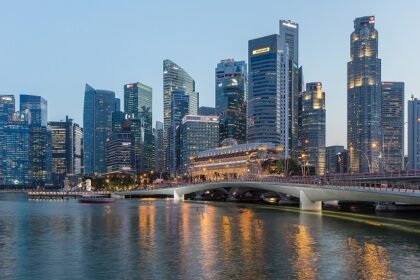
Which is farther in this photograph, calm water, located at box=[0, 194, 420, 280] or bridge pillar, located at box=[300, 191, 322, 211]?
bridge pillar, located at box=[300, 191, 322, 211]

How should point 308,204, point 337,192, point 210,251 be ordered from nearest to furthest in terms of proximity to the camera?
point 210,251 < point 337,192 < point 308,204

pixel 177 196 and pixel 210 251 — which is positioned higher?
pixel 210 251

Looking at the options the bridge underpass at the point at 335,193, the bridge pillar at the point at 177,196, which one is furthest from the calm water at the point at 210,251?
the bridge pillar at the point at 177,196

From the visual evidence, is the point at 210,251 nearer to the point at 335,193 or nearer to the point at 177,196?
the point at 335,193

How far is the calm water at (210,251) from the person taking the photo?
135 ft

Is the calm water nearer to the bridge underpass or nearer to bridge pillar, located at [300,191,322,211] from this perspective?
the bridge underpass

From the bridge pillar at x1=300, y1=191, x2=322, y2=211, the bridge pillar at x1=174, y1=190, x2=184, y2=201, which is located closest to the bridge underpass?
the bridge pillar at x1=300, y1=191, x2=322, y2=211

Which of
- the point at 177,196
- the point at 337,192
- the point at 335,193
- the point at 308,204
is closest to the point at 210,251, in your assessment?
the point at 337,192

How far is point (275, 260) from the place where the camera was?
4653 centimetres

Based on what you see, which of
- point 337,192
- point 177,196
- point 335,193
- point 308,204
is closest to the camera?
point 337,192

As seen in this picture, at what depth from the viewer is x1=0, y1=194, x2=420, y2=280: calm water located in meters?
41.1

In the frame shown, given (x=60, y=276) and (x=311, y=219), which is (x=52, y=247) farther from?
(x=311, y=219)

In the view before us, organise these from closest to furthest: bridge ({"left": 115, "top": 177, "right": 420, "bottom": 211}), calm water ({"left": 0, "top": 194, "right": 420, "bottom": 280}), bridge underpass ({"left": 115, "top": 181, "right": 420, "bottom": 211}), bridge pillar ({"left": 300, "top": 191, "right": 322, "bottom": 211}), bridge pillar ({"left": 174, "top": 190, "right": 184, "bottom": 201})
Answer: calm water ({"left": 0, "top": 194, "right": 420, "bottom": 280})
bridge underpass ({"left": 115, "top": 181, "right": 420, "bottom": 211})
bridge ({"left": 115, "top": 177, "right": 420, "bottom": 211})
bridge pillar ({"left": 300, "top": 191, "right": 322, "bottom": 211})
bridge pillar ({"left": 174, "top": 190, "right": 184, "bottom": 201})

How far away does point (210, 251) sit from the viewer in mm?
52312
